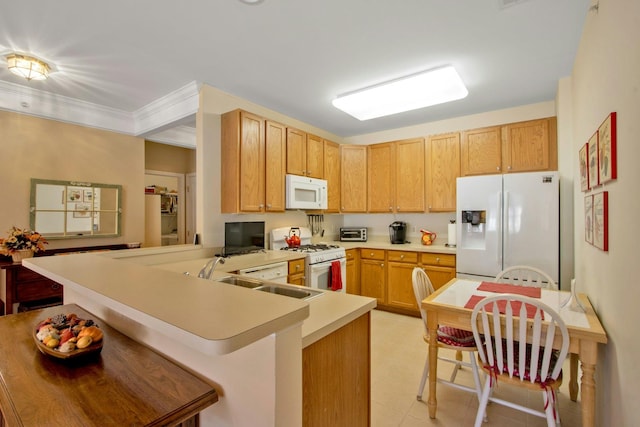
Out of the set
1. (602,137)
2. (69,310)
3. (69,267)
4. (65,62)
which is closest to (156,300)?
(69,267)

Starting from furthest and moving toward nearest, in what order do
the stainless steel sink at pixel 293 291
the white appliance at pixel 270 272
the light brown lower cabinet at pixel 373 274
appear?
the light brown lower cabinet at pixel 373 274 < the white appliance at pixel 270 272 < the stainless steel sink at pixel 293 291

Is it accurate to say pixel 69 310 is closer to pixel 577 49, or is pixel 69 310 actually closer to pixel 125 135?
pixel 125 135

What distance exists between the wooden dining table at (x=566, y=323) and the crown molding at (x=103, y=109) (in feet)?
9.30

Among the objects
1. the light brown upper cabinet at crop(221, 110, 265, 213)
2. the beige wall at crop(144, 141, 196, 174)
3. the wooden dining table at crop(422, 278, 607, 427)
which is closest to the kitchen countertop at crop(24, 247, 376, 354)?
the wooden dining table at crop(422, 278, 607, 427)

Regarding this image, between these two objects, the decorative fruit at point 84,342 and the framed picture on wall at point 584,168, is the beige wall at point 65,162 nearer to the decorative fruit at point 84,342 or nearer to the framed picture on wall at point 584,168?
the decorative fruit at point 84,342

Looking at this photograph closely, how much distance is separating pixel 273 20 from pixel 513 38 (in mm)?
1735

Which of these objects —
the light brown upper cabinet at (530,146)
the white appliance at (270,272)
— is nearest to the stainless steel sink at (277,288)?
the white appliance at (270,272)

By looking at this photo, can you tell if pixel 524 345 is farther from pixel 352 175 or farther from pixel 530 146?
pixel 352 175

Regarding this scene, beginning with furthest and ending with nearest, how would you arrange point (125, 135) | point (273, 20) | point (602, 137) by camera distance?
point (125, 135) < point (273, 20) < point (602, 137)

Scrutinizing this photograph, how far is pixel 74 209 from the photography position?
3.40 meters

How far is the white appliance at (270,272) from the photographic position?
8.98 ft

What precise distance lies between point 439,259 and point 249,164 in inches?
96.7

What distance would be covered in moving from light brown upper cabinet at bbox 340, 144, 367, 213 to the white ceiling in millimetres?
1361

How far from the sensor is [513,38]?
7.13 ft
